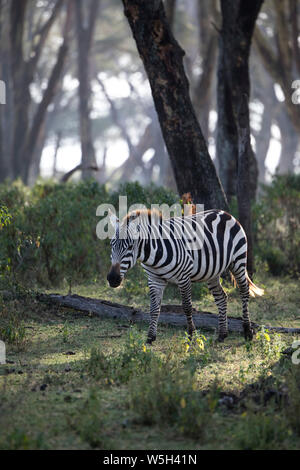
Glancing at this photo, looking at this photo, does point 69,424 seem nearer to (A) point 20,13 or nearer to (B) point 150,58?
(B) point 150,58

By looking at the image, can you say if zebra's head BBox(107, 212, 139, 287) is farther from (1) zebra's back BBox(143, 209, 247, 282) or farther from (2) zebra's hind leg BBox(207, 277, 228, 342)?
(2) zebra's hind leg BBox(207, 277, 228, 342)

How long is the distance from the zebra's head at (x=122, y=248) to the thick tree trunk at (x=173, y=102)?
4.13m

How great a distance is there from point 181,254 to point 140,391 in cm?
239

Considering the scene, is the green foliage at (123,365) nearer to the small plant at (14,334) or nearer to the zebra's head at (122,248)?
the zebra's head at (122,248)

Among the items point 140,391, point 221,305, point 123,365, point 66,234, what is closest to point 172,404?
point 140,391

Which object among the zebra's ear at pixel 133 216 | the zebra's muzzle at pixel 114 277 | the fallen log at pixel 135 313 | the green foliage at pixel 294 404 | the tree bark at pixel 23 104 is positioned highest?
the tree bark at pixel 23 104

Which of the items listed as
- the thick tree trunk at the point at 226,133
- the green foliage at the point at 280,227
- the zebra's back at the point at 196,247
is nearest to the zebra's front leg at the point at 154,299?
the zebra's back at the point at 196,247

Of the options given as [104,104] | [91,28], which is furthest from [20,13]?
[104,104]

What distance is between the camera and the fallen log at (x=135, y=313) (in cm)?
842

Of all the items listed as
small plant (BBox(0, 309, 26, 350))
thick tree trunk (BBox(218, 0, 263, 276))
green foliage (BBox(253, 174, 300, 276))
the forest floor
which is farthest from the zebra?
thick tree trunk (BBox(218, 0, 263, 276))

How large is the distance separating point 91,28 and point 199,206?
20.5 m

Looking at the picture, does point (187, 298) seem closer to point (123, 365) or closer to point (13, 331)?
point (123, 365)

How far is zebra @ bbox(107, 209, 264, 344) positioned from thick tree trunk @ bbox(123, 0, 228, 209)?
9.06ft
